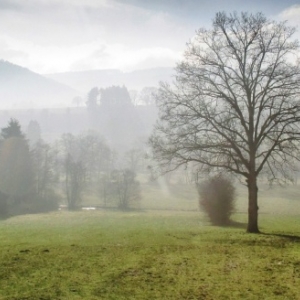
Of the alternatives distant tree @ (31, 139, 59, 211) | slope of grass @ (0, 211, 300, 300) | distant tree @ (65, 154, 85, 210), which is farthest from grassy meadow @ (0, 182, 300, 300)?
distant tree @ (65, 154, 85, 210)

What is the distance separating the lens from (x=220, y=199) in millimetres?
31172

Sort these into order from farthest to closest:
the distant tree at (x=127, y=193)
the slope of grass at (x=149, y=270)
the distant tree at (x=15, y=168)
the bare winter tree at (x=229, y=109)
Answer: the distant tree at (x=127, y=193) < the distant tree at (x=15, y=168) < the bare winter tree at (x=229, y=109) < the slope of grass at (x=149, y=270)

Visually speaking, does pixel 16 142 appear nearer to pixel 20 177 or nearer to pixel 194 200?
pixel 20 177

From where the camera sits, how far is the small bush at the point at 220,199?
102 ft

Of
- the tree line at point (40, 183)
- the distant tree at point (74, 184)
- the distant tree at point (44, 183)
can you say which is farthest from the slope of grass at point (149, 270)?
the distant tree at point (74, 184)

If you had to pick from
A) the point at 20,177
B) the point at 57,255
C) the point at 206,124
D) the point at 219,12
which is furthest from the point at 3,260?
the point at 20,177

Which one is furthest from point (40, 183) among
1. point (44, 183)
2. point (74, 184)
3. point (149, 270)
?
point (149, 270)

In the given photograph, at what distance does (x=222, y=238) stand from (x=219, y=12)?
13.1 meters

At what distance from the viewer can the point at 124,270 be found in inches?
410

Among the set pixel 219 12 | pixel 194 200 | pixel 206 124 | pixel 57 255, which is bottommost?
pixel 194 200

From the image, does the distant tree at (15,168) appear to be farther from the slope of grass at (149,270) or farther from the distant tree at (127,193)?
the slope of grass at (149,270)

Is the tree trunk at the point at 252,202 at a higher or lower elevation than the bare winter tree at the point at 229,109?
lower

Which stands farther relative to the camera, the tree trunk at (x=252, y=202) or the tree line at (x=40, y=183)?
the tree line at (x=40, y=183)

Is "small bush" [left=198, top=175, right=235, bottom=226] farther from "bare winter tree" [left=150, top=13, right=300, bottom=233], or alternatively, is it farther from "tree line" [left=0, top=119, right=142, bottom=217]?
"tree line" [left=0, top=119, right=142, bottom=217]
